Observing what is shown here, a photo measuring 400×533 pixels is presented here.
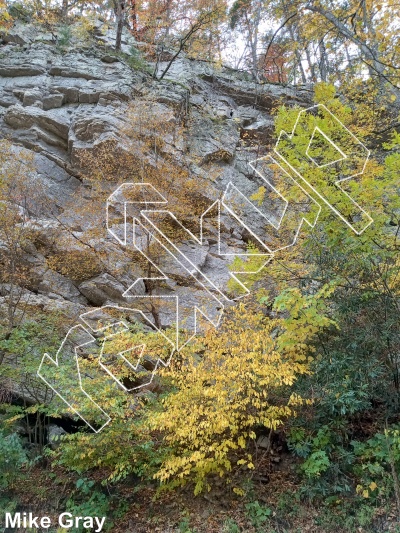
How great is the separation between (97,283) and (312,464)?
21.7ft

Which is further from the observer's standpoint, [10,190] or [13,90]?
[13,90]

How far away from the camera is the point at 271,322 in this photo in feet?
17.3

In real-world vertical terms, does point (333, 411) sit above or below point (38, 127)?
below

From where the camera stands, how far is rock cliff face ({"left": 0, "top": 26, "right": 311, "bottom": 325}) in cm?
950

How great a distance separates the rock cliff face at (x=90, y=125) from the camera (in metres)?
9.50

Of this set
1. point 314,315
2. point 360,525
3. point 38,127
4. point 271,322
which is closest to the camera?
point 360,525

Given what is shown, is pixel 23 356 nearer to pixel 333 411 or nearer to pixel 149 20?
pixel 333 411

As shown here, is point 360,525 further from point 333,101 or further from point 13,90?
point 13,90

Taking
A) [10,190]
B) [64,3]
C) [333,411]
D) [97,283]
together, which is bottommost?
[97,283]

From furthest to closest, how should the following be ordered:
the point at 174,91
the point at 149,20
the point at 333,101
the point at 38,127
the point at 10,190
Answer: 1. the point at 149,20
2. the point at 174,91
3. the point at 38,127
4. the point at 10,190
5. the point at 333,101

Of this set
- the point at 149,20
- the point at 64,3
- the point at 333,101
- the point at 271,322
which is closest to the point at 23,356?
the point at 271,322

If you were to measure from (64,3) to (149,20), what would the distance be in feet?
14.7

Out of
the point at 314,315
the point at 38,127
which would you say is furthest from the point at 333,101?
the point at 38,127

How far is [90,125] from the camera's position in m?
12.2
